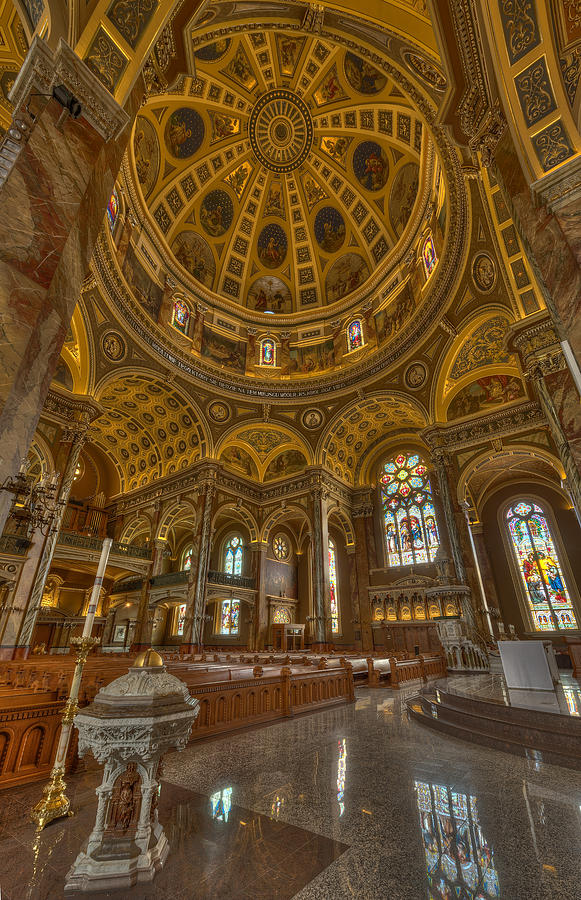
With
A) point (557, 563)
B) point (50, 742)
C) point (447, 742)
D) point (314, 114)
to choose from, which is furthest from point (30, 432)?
point (314, 114)

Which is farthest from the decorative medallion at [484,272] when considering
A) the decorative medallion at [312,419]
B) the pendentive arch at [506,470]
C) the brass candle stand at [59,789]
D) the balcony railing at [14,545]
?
the balcony railing at [14,545]

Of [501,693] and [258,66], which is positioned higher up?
[258,66]

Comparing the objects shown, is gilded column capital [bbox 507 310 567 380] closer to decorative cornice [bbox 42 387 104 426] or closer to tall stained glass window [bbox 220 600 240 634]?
decorative cornice [bbox 42 387 104 426]

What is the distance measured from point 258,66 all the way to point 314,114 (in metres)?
3.23

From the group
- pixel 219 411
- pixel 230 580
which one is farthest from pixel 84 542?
pixel 219 411

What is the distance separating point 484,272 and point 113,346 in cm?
1468

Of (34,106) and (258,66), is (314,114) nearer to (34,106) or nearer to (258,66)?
(258,66)

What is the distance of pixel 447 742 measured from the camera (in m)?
5.23

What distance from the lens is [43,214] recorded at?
466 centimetres

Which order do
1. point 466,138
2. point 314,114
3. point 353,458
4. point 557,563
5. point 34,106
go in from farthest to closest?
point 353,458 < point 314,114 < point 557,563 < point 466,138 < point 34,106

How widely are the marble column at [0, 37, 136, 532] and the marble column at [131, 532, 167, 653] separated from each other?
692 inches

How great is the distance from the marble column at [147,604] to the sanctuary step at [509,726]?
1645 cm

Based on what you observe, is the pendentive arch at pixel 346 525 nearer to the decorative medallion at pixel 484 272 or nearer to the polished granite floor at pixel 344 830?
the decorative medallion at pixel 484 272

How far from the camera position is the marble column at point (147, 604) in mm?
19156
